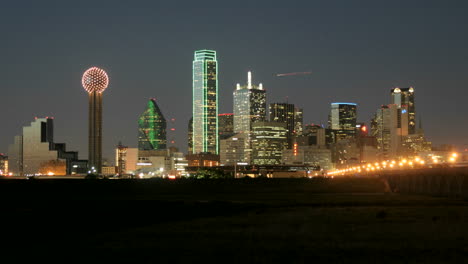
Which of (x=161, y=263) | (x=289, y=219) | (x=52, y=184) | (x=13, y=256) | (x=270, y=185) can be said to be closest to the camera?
(x=161, y=263)

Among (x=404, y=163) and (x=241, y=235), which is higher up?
(x=404, y=163)

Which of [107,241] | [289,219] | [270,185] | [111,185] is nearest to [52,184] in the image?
[111,185]

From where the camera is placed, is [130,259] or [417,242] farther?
[417,242]

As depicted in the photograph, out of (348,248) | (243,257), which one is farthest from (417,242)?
(243,257)

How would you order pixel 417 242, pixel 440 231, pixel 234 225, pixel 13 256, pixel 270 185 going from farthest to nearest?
pixel 270 185 < pixel 234 225 < pixel 440 231 < pixel 417 242 < pixel 13 256

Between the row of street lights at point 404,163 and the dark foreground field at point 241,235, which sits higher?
the row of street lights at point 404,163

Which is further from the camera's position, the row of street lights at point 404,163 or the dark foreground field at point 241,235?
the row of street lights at point 404,163

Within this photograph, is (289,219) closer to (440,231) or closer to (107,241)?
(440,231)

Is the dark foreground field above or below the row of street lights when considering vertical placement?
below

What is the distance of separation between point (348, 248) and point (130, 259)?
1018 cm

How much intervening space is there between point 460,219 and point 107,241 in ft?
78.3

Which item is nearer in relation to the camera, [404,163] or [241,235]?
[241,235]

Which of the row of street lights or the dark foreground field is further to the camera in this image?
the row of street lights

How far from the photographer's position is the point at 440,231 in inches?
1570
